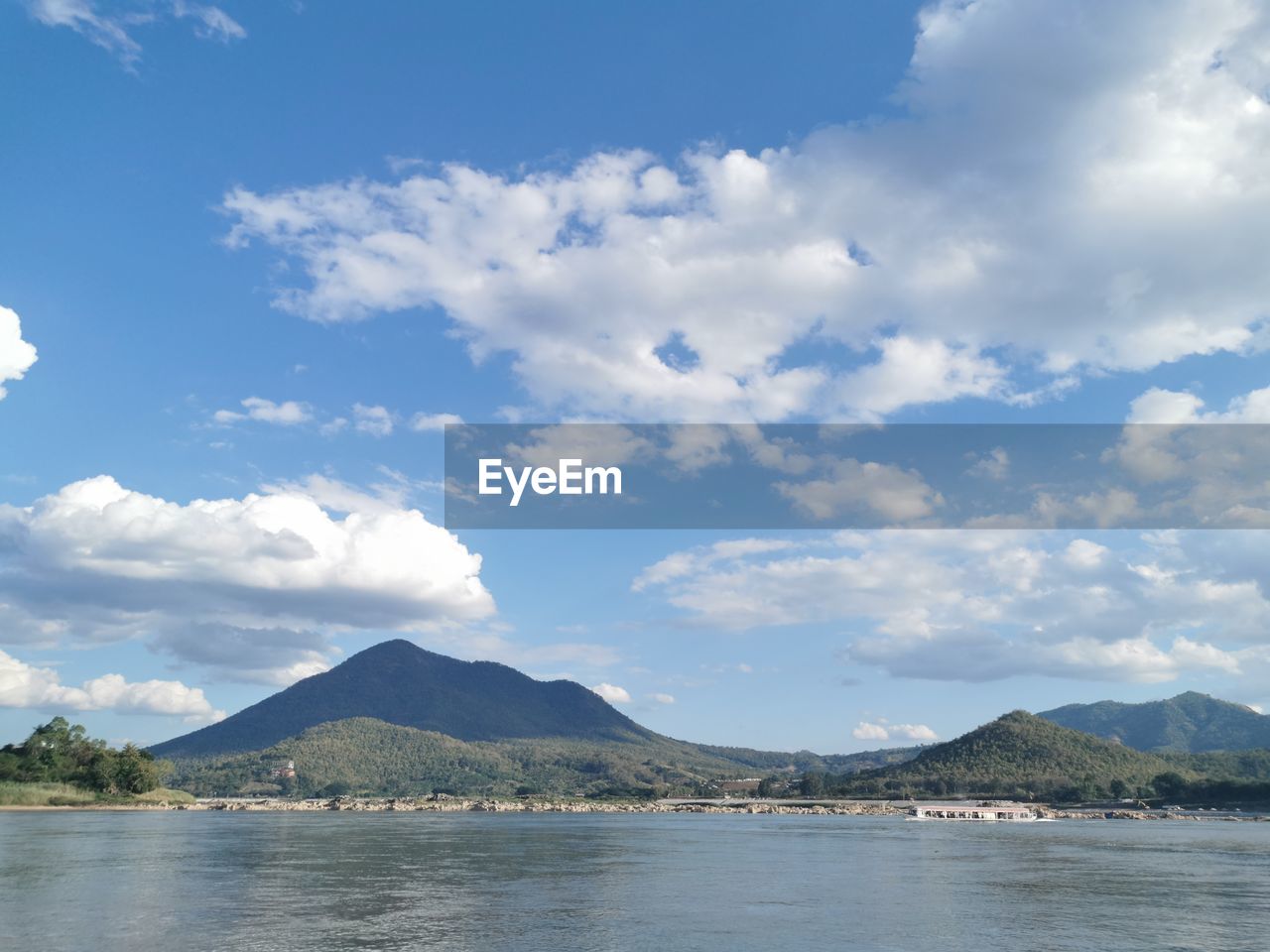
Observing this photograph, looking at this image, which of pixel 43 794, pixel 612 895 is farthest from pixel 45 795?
pixel 612 895

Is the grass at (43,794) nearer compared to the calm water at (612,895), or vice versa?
the calm water at (612,895)

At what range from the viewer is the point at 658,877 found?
72.6 metres

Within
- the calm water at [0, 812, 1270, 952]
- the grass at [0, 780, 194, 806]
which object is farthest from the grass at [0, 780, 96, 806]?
the calm water at [0, 812, 1270, 952]

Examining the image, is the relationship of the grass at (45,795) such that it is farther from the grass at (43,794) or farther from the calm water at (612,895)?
the calm water at (612,895)

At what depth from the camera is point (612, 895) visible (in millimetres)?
60906

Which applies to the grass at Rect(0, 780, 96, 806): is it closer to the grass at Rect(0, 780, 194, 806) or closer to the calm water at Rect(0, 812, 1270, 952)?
the grass at Rect(0, 780, 194, 806)

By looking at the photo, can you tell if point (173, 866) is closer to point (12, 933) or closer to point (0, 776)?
point (12, 933)

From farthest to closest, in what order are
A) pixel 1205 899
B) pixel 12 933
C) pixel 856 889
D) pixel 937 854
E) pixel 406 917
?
pixel 937 854 → pixel 856 889 → pixel 1205 899 → pixel 406 917 → pixel 12 933

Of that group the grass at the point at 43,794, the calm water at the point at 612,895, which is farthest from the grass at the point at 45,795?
the calm water at the point at 612,895

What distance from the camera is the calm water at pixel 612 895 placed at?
4462 centimetres

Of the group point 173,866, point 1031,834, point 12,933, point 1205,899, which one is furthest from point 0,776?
point 1205,899

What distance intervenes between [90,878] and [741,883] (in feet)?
147

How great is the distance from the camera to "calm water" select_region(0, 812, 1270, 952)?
4462 centimetres

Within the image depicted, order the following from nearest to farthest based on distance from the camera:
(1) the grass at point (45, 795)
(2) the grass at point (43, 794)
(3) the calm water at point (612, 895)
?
(3) the calm water at point (612, 895) → (2) the grass at point (43, 794) → (1) the grass at point (45, 795)
